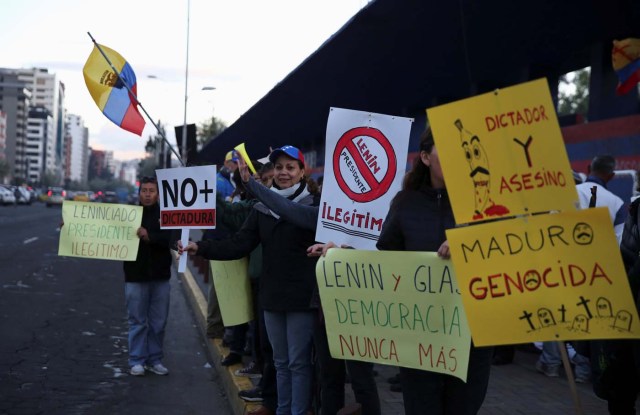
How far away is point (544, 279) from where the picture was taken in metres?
3.16

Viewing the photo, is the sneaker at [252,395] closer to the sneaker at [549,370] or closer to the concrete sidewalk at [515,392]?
the concrete sidewalk at [515,392]

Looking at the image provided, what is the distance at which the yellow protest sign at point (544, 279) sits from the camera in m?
3.04

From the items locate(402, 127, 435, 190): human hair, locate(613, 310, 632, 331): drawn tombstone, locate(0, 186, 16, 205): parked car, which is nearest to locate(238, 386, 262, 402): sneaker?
locate(402, 127, 435, 190): human hair

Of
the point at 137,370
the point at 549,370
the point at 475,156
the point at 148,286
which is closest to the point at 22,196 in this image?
the point at 137,370

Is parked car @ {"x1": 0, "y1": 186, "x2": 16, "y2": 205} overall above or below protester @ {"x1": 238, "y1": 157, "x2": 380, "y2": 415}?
below

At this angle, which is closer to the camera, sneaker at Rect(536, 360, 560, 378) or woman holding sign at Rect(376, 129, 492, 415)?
woman holding sign at Rect(376, 129, 492, 415)

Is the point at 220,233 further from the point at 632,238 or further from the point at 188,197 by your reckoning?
the point at 632,238

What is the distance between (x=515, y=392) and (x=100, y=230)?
415 cm

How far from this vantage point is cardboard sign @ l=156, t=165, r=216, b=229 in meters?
6.20

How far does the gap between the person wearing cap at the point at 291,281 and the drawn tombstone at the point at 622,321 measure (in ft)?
7.47

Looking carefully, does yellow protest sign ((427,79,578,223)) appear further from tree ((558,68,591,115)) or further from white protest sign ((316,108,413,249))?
tree ((558,68,591,115))

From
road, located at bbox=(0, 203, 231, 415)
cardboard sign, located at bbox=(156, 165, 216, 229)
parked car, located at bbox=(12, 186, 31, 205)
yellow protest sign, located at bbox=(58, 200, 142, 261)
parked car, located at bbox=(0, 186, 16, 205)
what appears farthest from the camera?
parked car, located at bbox=(12, 186, 31, 205)

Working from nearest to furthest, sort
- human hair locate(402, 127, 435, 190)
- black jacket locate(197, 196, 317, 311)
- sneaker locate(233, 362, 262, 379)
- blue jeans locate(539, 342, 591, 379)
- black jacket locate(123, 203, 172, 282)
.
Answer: human hair locate(402, 127, 435, 190) → black jacket locate(197, 196, 317, 311) → sneaker locate(233, 362, 262, 379) → blue jeans locate(539, 342, 591, 379) → black jacket locate(123, 203, 172, 282)

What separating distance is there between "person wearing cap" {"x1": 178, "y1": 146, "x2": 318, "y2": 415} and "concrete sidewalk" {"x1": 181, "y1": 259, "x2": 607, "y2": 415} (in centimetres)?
112
